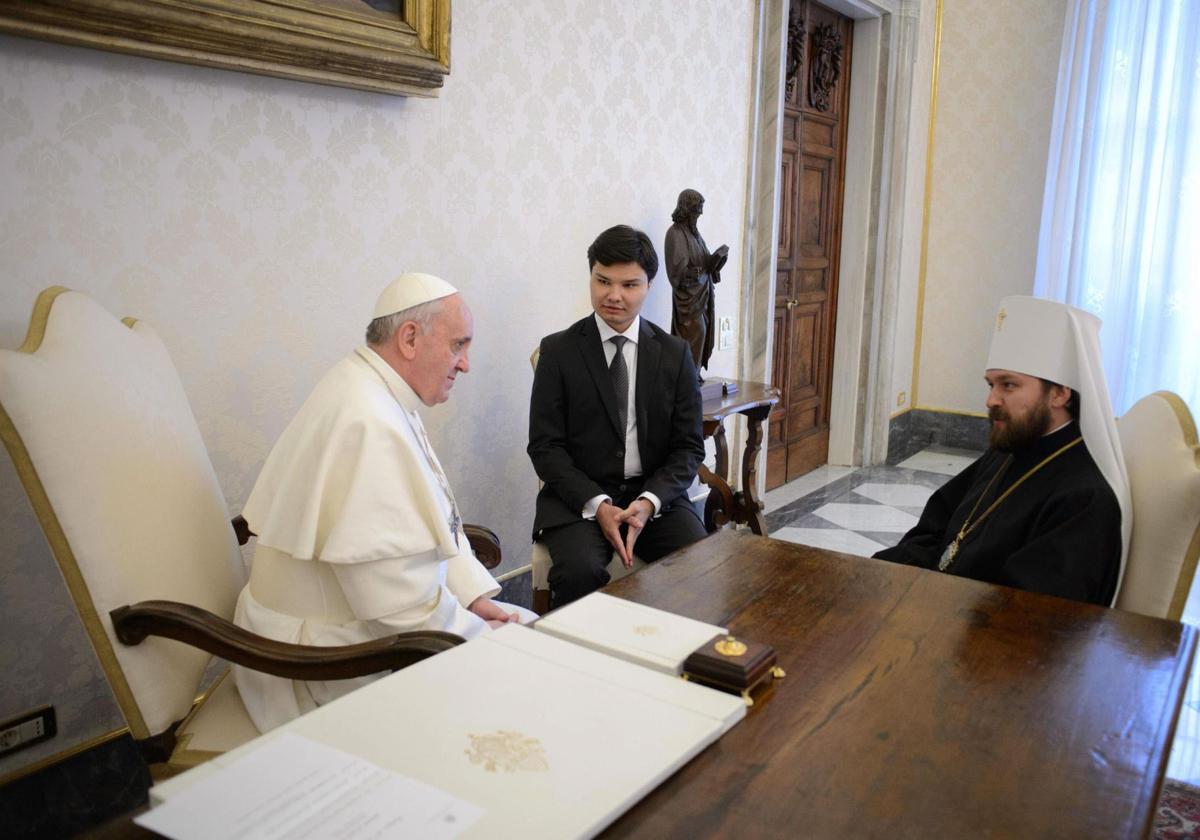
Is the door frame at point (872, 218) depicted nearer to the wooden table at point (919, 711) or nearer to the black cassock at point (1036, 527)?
the black cassock at point (1036, 527)

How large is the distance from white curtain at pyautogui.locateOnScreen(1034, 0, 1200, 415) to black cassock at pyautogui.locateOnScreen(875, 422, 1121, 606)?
13.8 feet

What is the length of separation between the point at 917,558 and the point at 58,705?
221 centimetres

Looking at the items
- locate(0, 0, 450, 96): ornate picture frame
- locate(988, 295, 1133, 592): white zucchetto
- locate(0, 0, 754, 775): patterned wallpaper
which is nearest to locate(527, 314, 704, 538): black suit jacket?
locate(0, 0, 754, 775): patterned wallpaper

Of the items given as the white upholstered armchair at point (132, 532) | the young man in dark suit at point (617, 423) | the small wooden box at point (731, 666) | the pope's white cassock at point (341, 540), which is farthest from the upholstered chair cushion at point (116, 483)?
the young man in dark suit at point (617, 423)

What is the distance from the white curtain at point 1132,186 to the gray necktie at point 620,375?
14.6 feet

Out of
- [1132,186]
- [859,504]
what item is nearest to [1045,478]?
[859,504]

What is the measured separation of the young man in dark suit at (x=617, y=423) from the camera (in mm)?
2990

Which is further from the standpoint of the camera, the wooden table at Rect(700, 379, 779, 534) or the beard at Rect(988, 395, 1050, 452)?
the wooden table at Rect(700, 379, 779, 534)

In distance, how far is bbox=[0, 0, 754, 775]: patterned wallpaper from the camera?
7.15ft

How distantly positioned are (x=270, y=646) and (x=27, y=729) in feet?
3.02

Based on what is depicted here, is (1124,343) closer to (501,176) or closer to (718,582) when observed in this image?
(501,176)

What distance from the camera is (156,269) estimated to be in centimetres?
236

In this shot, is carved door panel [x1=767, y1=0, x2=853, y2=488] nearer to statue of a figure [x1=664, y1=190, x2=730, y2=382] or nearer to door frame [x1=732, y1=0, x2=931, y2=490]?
door frame [x1=732, y1=0, x2=931, y2=490]

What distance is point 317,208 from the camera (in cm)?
272
